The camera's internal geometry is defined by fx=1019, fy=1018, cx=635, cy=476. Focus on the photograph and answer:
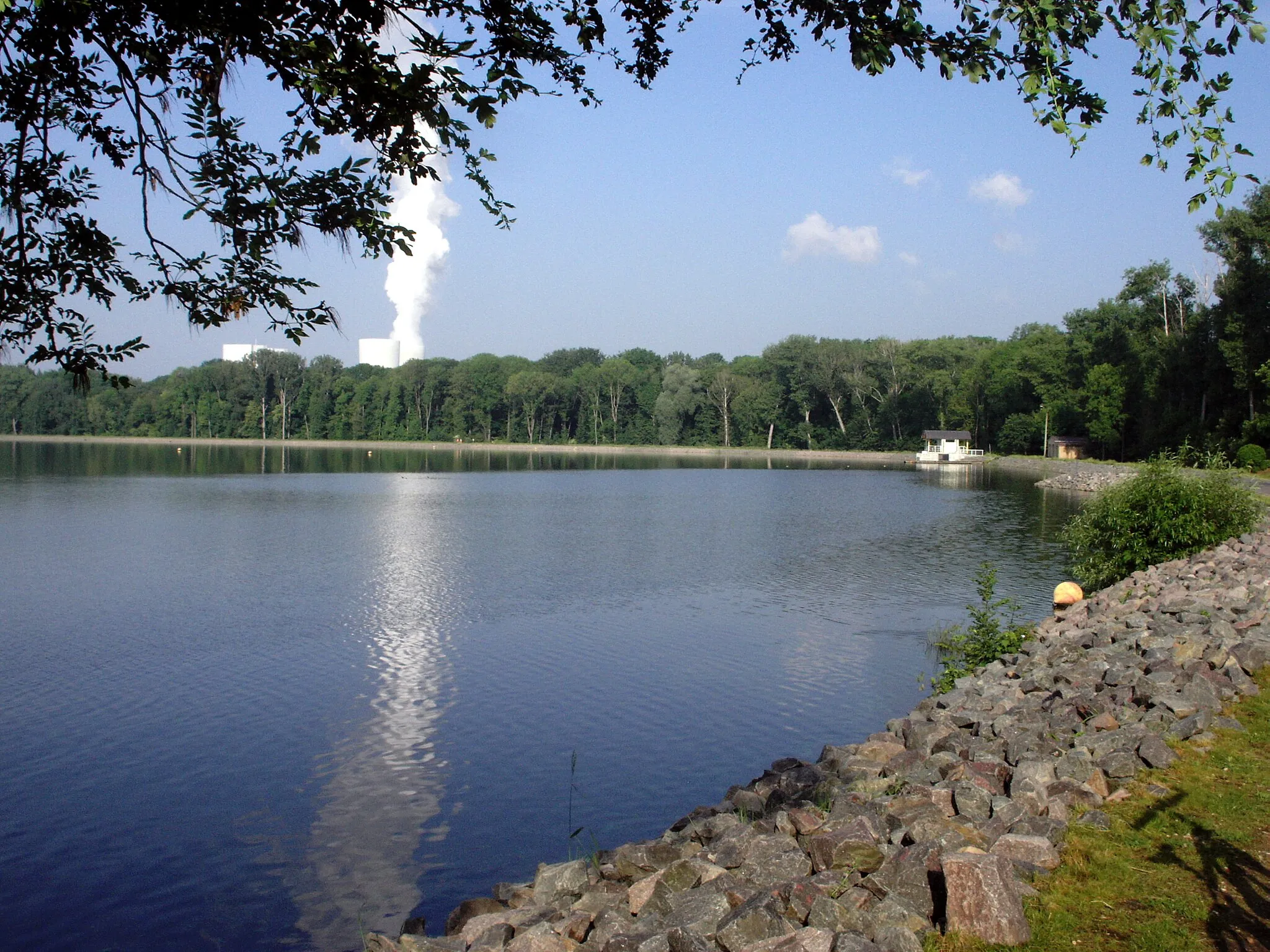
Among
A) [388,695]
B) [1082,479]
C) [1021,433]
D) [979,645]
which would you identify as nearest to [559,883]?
[388,695]

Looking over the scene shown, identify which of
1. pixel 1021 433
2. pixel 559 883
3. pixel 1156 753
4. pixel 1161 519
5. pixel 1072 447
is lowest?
pixel 559 883

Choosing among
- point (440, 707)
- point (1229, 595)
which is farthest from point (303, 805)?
point (1229, 595)

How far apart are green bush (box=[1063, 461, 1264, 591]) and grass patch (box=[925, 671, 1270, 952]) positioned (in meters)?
14.3

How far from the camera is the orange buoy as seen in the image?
18094 mm

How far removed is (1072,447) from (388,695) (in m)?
83.8

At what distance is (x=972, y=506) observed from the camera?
4741cm

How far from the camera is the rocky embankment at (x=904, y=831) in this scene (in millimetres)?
5414

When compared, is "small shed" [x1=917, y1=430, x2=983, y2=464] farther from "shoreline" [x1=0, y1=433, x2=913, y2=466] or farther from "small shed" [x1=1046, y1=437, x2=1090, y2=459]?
"shoreline" [x1=0, y1=433, x2=913, y2=466]

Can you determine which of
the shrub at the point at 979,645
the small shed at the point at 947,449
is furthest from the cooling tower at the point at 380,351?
the shrub at the point at 979,645

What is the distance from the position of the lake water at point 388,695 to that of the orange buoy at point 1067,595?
5.60 ft

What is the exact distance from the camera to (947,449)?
311 feet

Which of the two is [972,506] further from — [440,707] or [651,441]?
[651,441]

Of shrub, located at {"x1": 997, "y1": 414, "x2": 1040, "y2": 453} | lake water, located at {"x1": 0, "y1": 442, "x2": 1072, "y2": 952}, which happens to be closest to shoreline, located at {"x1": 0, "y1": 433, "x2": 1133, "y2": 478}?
shrub, located at {"x1": 997, "y1": 414, "x2": 1040, "y2": 453}

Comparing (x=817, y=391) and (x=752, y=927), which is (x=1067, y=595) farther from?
(x=817, y=391)
